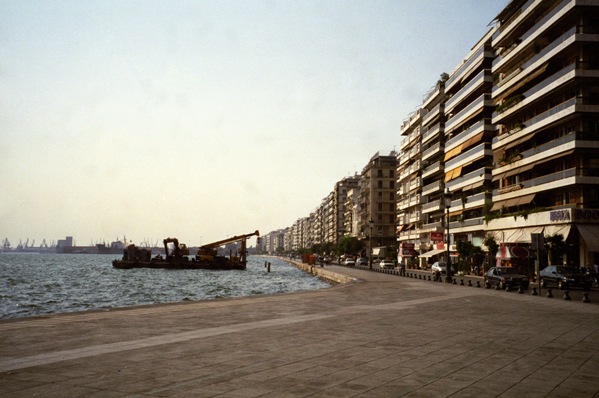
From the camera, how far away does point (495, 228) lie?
54438 millimetres

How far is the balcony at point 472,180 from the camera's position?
6106 centimetres

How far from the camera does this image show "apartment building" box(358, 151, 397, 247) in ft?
404

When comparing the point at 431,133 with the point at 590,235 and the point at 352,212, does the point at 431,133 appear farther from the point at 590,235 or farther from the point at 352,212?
the point at 352,212

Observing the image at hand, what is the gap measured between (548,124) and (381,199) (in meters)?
80.1

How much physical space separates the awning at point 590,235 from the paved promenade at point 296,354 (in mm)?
25242

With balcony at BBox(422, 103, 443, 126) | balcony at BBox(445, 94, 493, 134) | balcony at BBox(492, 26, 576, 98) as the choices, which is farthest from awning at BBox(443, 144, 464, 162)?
balcony at BBox(492, 26, 576, 98)

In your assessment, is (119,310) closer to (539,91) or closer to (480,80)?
(539,91)

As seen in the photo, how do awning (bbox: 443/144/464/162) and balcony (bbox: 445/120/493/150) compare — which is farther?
awning (bbox: 443/144/464/162)

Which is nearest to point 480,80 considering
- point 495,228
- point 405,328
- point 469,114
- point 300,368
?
point 469,114

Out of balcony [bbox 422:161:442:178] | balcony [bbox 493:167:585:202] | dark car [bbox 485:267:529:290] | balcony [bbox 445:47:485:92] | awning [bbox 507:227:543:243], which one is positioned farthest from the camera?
balcony [bbox 422:161:442:178]

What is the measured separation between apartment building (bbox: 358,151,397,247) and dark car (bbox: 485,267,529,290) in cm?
8744

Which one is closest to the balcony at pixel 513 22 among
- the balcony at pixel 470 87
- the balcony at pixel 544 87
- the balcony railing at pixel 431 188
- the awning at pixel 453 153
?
the balcony at pixel 470 87

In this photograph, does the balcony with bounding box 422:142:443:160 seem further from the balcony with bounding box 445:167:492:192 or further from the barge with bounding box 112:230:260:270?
the barge with bounding box 112:230:260:270

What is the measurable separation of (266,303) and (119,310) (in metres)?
5.03
